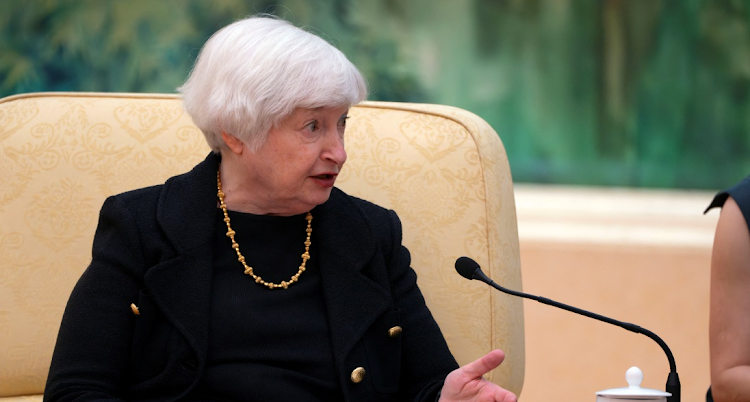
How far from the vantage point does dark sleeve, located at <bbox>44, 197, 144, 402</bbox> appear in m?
1.87

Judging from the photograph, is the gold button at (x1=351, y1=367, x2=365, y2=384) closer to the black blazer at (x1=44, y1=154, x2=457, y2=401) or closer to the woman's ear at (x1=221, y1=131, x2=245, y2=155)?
the black blazer at (x1=44, y1=154, x2=457, y2=401)

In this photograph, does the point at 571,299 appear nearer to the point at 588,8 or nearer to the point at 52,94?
the point at 588,8

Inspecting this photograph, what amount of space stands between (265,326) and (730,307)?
92 centimetres

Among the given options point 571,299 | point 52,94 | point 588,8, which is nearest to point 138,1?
point 52,94

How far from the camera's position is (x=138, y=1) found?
12.4ft

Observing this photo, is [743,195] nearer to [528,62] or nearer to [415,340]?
[415,340]

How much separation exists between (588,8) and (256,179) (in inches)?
77.6

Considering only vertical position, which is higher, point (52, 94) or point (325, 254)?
point (52, 94)

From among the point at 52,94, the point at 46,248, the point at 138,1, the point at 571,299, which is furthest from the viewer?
the point at 138,1

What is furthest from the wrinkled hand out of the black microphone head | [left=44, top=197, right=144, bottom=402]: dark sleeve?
[left=44, top=197, right=144, bottom=402]: dark sleeve

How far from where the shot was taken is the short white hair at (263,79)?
77.9 inches

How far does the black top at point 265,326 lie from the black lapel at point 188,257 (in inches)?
1.8

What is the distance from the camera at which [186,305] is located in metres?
1.96

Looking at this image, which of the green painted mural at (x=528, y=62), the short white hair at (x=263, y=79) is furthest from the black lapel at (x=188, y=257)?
the green painted mural at (x=528, y=62)
